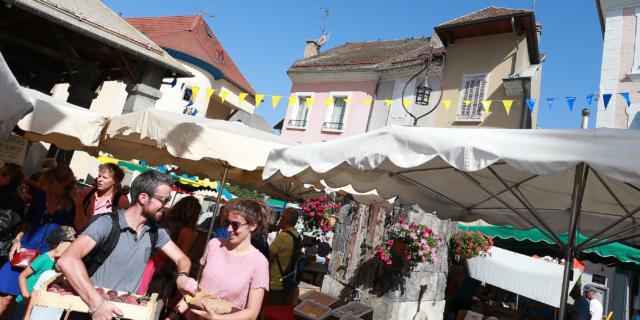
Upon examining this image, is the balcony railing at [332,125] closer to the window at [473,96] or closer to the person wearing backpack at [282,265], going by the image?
the window at [473,96]

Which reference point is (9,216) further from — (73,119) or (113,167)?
(73,119)

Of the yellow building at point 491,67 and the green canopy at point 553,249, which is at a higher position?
the yellow building at point 491,67

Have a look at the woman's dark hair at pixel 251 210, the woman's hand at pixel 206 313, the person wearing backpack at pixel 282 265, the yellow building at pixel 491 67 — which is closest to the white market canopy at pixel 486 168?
the woman's dark hair at pixel 251 210

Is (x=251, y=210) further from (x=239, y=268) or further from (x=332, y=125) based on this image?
(x=332, y=125)

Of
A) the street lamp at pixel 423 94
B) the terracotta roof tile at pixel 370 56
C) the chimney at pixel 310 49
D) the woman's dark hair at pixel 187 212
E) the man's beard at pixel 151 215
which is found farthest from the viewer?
the chimney at pixel 310 49

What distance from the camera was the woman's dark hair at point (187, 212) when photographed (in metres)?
4.09

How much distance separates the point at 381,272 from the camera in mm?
7383

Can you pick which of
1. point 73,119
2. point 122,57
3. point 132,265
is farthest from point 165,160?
point 132,265

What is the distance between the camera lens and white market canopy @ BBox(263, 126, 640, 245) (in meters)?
2.08

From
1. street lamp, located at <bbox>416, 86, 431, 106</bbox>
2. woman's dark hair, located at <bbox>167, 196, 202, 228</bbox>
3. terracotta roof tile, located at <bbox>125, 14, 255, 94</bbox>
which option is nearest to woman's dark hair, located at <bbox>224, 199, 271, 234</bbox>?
woman's dark hair, located at <bbox>167, 196, 202, 228</bbox>

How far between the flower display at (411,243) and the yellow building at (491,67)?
8.54 meters

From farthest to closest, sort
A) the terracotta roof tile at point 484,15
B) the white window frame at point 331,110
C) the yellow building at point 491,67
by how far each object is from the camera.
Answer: the white window frame at point 331,110, the terracotta roof tile at point 484,15, the yellow building at point 491,67

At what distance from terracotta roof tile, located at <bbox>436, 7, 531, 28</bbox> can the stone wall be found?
31.9ft

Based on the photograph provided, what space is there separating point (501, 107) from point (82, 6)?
13164 millimetres
